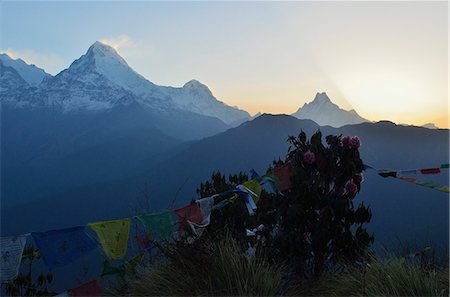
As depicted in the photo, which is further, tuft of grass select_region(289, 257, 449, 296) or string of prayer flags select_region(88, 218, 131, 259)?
string of prayer flags select_region(88, 218, 131, 259)

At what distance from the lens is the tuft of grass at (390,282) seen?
4996 mm

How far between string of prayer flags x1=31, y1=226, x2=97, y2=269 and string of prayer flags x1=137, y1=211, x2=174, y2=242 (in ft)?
2.60

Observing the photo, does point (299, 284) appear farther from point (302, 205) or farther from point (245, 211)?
point (245, 211)

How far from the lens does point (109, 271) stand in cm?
684

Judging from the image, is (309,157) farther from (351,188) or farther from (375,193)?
Answer: (375,193)

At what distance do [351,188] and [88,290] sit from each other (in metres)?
4.22

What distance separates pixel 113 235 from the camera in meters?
6.70

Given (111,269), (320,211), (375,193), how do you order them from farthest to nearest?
(375,193), (320,211), (111,269)

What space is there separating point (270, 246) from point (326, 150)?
5.84 ft

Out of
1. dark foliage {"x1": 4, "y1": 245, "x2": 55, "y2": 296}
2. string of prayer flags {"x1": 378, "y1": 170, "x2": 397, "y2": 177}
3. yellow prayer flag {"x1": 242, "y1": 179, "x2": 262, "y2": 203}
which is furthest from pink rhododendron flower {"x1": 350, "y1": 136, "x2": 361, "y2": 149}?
dark foliage {"x1": 4, "y1": 245, "x2": 55, "y2": 296}

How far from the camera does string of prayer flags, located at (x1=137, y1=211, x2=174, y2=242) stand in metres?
6.92

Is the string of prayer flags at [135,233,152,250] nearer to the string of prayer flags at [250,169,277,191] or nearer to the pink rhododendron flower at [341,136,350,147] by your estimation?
the string of prayer flags at [250,169,277,191]

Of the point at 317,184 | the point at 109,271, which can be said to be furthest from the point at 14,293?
the point at 317,184

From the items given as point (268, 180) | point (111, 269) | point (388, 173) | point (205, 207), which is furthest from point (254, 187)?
point (111, 269)
